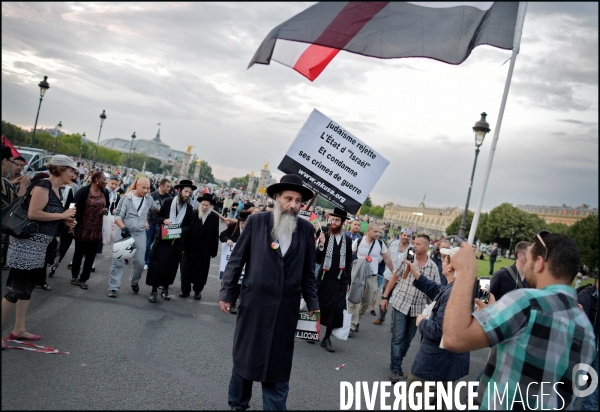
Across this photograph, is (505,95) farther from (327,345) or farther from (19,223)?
(19,223)

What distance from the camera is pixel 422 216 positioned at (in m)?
162

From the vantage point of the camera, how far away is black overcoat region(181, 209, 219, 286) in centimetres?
834

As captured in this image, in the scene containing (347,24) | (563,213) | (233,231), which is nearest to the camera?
(347,24)

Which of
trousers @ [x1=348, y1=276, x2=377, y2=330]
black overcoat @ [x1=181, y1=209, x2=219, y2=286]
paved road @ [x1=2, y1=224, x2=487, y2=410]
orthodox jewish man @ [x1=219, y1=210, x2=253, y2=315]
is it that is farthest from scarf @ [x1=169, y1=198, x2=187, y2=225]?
trousers @ [x1=348, y1=276, x2=377, y2=330]

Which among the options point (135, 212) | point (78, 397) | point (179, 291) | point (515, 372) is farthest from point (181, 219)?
point (515, 372)

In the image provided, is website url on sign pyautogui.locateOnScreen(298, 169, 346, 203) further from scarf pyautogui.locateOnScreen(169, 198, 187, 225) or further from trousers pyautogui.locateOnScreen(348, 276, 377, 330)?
scarf pyautogui.locateOnScreen(169, 198, 187, 225)

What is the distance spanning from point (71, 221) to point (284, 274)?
120 inches

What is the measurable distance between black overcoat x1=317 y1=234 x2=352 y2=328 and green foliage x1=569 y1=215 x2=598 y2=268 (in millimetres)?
46866

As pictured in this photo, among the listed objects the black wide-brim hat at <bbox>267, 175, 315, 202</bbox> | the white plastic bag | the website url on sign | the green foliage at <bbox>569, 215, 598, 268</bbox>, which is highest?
the green foliage at <bbox>569, 215, 598, 268</bbox>

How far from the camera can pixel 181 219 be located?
8.02 metres

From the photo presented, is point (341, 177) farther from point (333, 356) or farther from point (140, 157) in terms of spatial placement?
point (140, 157)

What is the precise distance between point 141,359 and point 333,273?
9.66 ft

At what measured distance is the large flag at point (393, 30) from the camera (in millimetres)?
4172

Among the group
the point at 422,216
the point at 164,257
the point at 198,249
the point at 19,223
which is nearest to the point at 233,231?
the point at 198,249
